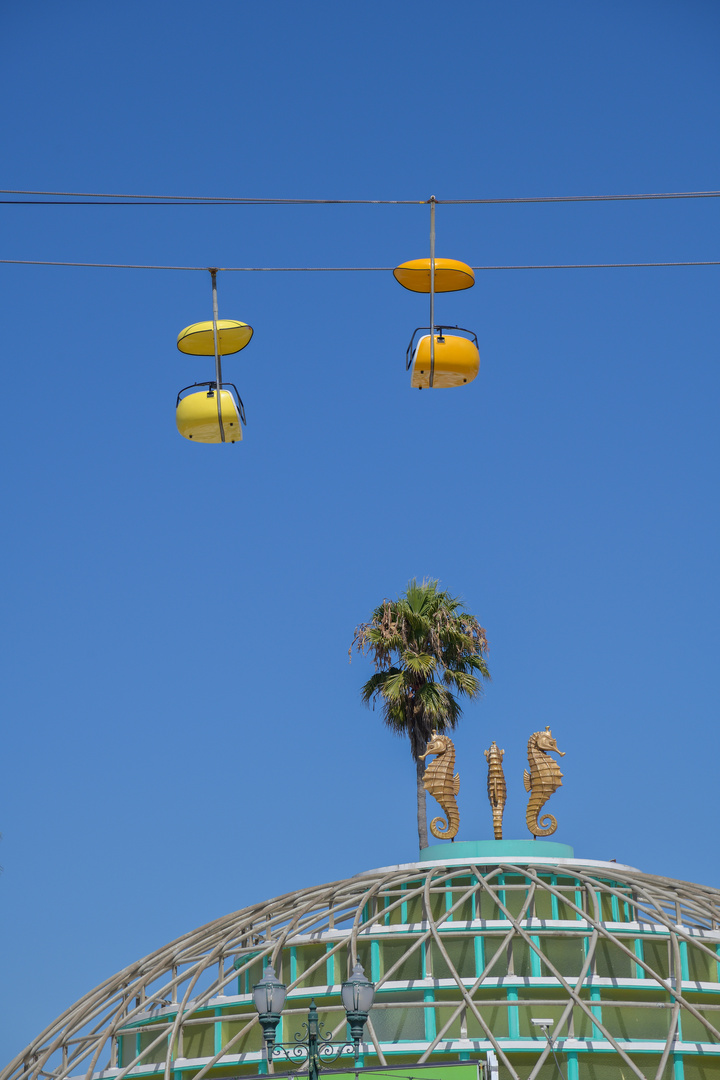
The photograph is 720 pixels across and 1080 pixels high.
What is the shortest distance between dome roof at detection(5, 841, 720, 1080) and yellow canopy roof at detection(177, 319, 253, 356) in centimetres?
1273

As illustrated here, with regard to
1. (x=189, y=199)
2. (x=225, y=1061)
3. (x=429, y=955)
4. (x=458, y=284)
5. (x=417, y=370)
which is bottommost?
(x=225, y=1061)

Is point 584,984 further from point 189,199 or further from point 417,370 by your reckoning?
point 189,199

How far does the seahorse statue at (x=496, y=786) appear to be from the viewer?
1221 inches

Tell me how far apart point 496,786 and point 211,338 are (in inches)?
603

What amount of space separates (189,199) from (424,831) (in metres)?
25.8

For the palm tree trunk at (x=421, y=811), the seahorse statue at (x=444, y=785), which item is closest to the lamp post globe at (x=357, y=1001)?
the seahorse statue at (x=444, y=785)

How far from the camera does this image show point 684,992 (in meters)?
27.5

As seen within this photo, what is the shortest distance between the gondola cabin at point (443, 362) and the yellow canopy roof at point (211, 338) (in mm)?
2441

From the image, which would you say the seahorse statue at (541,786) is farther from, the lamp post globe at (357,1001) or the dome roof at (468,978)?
the lamp post globe at (357,1001)

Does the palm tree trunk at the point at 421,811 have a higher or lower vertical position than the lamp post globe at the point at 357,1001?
higher

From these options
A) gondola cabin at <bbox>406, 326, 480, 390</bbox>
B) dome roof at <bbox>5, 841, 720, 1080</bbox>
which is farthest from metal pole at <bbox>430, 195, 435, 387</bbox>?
dome roof at <bbox>5, 841, 720, 1080</bbox>

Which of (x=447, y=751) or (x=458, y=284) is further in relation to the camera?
(x=447, y=751)

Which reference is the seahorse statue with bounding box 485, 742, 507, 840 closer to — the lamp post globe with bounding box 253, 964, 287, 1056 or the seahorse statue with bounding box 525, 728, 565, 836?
the seahorse statue with bounding box 525, 728, 565, 836

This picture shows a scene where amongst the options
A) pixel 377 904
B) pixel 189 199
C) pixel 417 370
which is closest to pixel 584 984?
pixel 377 904
